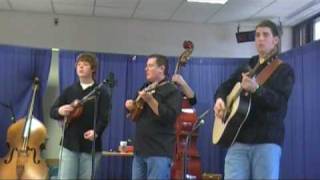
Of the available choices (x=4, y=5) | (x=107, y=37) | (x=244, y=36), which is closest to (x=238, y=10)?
(x=244, y=36)

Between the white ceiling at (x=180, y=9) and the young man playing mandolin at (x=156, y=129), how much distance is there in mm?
3446

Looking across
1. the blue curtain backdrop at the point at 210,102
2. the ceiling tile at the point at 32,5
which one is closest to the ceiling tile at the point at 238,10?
the blue curtain backdrop at the point at 210,102

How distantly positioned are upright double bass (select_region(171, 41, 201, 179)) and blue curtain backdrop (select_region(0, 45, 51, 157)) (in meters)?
2.34

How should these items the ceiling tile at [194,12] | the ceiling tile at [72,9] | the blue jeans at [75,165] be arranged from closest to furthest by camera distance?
the blue jeans at [75,165]
the ceiling tile at [194,12]
the ceiling tile at [72,9]

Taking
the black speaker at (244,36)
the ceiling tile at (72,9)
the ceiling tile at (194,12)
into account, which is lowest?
the black speaker at (244,36)

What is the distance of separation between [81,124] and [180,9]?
13.1 feet

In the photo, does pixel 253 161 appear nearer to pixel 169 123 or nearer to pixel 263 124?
pixel 263 124

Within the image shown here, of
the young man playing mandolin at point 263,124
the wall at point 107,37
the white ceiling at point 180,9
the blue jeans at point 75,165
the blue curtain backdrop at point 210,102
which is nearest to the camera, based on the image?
the young man playing mandolin at point 263,124

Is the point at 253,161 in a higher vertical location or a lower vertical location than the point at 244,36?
lower

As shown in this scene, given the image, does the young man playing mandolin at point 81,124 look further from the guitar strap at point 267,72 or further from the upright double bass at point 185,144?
the upright double bass at point 185,144

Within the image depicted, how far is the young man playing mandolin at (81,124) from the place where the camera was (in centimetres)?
322

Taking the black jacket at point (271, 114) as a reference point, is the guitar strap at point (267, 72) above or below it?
above

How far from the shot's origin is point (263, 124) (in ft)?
7.85

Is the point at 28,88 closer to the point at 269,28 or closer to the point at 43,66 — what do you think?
the point at 43,66
